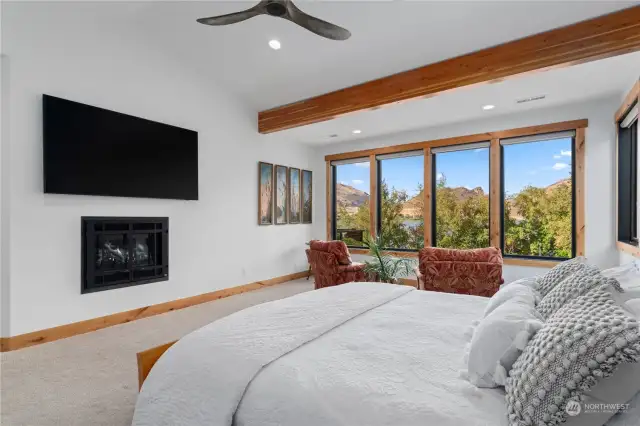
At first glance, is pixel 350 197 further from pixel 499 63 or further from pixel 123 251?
pixel 123 251

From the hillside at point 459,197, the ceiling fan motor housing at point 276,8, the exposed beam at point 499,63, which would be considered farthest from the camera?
the hillside at point 459,197

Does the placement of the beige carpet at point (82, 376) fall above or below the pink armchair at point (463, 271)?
below

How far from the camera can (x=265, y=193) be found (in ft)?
18.9

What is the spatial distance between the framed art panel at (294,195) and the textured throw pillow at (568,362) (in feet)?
18.1

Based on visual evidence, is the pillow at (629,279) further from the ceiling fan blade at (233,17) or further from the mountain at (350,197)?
the mountain at (350,197)

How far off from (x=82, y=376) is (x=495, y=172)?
17.4 feet

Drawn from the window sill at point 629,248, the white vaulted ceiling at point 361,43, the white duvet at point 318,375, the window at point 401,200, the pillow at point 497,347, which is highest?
the white vaulted ceiling at point 361,43

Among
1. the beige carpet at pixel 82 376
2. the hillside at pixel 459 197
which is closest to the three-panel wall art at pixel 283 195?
the hillside at pixel 459 197

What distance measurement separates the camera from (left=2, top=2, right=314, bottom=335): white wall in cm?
311

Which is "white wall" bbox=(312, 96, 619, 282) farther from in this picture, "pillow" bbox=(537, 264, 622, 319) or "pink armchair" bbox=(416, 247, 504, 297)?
"pillow" bbox=(537, 264, 622, 319)

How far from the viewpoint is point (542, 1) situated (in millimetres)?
2756

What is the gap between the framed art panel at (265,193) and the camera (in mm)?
5648

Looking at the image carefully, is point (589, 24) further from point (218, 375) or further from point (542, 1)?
point (218, 375)

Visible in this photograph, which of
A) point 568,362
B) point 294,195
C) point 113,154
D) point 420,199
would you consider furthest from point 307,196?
point 568,362
